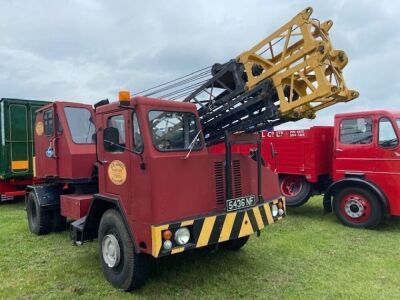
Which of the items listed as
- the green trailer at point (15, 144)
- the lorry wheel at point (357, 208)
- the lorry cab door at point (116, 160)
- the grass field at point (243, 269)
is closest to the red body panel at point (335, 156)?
the lorry wheel at point (357, 208)

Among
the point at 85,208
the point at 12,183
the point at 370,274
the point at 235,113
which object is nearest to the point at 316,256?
the point at 370,274

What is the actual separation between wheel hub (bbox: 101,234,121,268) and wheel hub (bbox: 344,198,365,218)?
484 cm

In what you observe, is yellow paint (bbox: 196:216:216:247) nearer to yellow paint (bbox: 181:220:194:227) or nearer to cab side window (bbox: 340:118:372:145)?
yellow paint (bbox: 181:220:194:227)

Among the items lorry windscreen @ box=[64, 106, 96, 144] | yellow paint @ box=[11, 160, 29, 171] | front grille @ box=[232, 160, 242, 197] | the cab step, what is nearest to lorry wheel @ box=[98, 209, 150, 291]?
the cab step

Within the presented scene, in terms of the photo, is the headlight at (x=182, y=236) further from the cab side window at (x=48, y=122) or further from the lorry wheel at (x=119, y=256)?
the cab side window at (x=48, y=122)

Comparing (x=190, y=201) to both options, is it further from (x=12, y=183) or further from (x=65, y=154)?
(x=12, y=183)

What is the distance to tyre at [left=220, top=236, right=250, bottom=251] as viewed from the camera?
216 inches

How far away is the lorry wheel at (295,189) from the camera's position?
27.2 feet

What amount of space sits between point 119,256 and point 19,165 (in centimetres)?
716

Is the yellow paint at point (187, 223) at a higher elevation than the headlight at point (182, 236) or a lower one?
higher

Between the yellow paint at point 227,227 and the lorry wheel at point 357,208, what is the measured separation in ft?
12.9

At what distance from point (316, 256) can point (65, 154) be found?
168 inches

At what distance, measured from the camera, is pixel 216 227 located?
4.05 metres

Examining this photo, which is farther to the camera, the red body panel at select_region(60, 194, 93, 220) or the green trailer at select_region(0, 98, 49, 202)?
the green trailer at select_region(0, 98, 49, 202)
